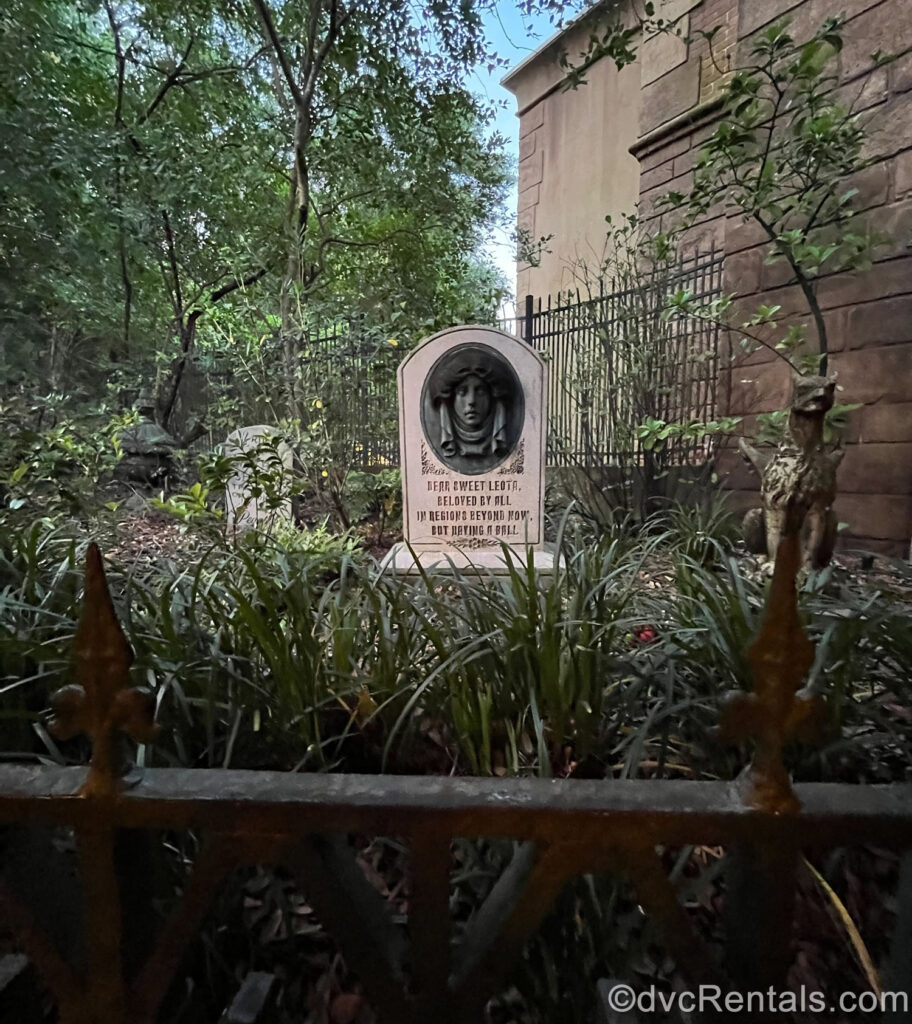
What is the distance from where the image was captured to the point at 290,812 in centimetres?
71

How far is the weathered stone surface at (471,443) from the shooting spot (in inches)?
155

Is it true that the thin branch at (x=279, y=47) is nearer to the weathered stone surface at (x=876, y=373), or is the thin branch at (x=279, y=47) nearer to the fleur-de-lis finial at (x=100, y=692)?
the weathered stone surface at (x=876, y=373)

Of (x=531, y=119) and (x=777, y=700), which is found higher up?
(x=531, y=119)

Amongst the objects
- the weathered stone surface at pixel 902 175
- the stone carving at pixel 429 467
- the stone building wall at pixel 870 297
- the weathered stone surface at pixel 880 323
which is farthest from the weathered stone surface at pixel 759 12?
the stone carving at pixel 429 467

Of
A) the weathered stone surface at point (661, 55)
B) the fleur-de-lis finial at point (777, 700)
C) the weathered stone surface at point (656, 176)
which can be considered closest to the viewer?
the fleur-de-lis finial at point (777, 700)

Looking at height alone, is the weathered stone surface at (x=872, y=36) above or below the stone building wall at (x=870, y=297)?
above

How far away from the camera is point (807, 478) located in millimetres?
3127

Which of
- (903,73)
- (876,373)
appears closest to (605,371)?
(876,373)

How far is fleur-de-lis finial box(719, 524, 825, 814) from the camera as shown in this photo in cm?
66

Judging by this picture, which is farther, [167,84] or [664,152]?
[664,152]

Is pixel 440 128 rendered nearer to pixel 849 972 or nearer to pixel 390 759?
pixel 390 759

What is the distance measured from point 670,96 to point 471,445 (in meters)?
6.29

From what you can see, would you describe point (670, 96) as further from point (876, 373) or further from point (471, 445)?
point (471, 445)

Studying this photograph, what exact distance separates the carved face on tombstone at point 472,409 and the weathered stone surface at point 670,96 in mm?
5672
